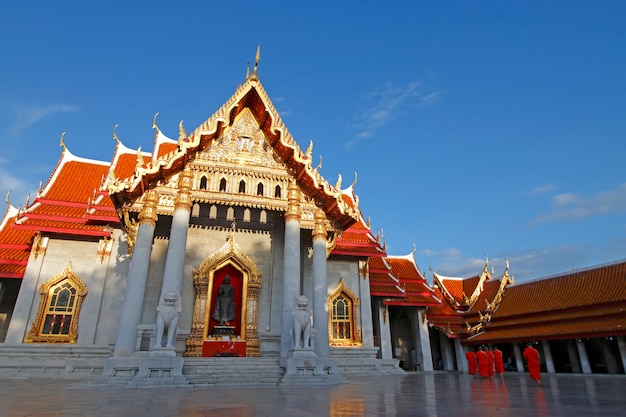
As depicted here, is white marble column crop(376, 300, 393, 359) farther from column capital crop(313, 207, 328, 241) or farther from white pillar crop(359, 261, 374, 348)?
column capital crop(313, 207, 328, 241)

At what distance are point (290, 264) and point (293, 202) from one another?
6.44 ft

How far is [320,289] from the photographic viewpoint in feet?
37.0

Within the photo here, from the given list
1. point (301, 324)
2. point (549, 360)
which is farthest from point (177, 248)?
point (549, 360)

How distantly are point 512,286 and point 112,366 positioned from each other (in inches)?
861

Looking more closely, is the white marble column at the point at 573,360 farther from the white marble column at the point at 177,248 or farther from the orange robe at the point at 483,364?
the white marble column at the point at 177,248

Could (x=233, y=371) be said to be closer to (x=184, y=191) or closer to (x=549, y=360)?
(x=184, y=191)

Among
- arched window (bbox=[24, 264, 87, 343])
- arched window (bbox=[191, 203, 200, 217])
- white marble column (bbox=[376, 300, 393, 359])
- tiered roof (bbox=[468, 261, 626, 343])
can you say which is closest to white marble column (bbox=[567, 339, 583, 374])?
tiered roof (bbox=[468, 261, 626, 343])

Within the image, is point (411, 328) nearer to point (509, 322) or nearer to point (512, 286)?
point (509, 322)

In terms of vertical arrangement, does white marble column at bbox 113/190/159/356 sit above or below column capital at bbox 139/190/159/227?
below

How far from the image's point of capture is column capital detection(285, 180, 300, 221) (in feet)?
39.2

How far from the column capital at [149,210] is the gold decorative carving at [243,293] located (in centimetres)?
265

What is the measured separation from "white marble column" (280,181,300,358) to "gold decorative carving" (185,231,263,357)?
2.01 meters

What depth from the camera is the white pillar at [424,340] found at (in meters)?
19.3

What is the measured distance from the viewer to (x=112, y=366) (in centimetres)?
848
